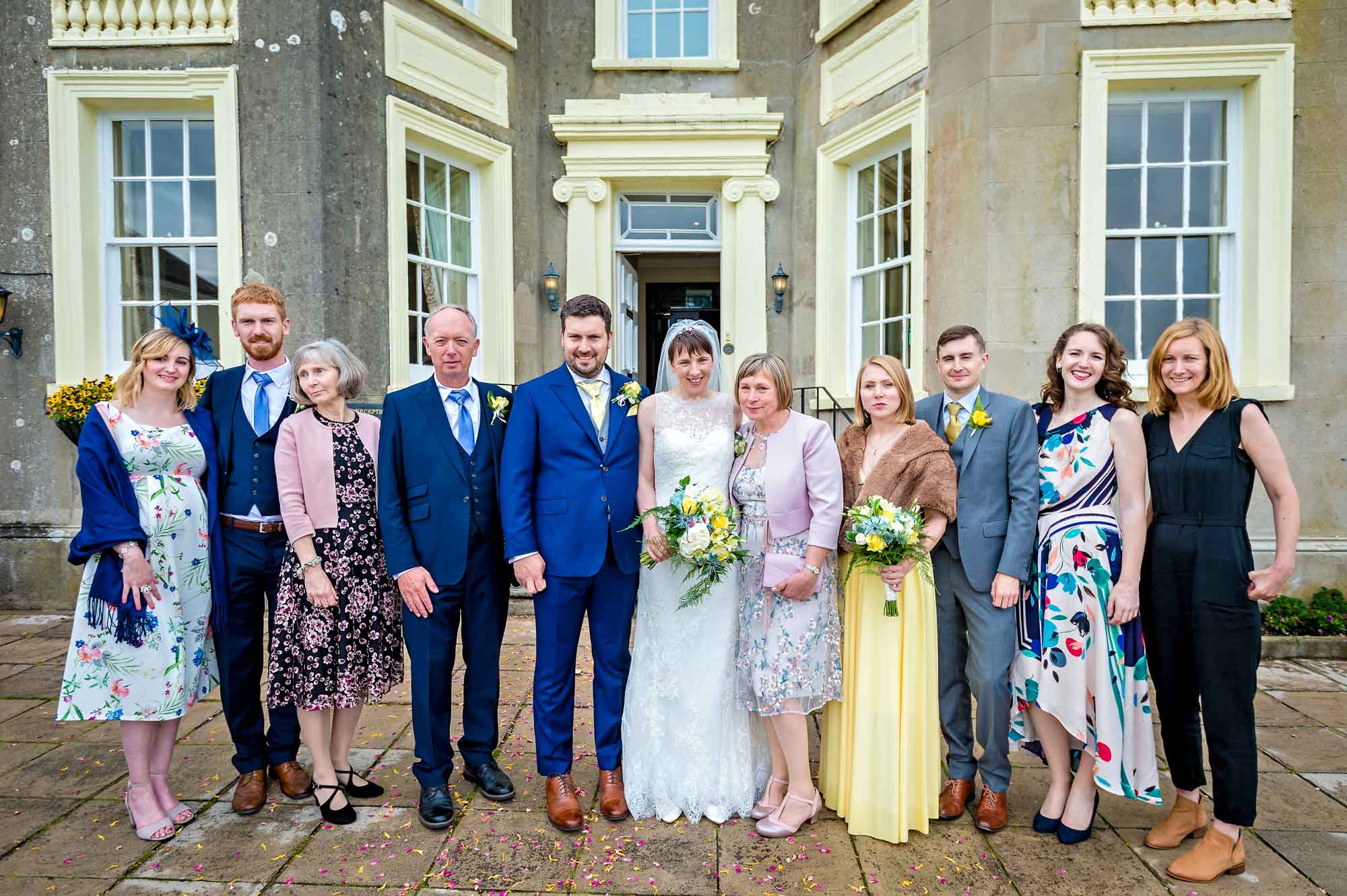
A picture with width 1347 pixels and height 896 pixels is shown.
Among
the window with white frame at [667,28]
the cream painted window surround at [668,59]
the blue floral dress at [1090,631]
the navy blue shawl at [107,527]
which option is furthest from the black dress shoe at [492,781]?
the window with white frame at [667,28]

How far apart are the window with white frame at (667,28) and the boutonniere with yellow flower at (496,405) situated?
6.12 meters

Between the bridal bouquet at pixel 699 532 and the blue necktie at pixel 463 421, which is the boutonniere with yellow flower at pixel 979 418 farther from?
the blue necktie at pixel 463 421

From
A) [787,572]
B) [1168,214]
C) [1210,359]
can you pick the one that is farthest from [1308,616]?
[787,572]

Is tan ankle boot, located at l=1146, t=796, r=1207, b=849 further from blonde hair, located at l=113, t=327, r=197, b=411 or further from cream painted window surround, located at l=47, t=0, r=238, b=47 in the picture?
cream painted window surround, located at l=47, t=0, r=238, b=47

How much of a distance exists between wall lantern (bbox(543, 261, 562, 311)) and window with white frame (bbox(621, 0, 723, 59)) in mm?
2388

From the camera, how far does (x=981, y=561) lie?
311cm

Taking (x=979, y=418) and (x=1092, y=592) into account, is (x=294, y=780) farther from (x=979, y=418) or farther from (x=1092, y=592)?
(x=1092, y=592)

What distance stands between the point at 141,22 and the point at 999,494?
759 cm

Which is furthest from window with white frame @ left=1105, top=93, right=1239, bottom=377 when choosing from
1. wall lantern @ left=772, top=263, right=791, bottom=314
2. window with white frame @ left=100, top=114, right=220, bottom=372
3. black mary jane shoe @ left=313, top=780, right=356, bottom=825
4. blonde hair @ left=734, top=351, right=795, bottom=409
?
window with white frame @ left=100, top=114, right=220, bottom=372

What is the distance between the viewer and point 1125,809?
3.37 metres

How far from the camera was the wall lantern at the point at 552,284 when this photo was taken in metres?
7.98

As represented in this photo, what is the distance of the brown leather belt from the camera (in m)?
3.28

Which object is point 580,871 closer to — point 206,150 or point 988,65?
point 988,65

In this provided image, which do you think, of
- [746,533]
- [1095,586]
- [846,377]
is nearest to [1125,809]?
[1095,586]
